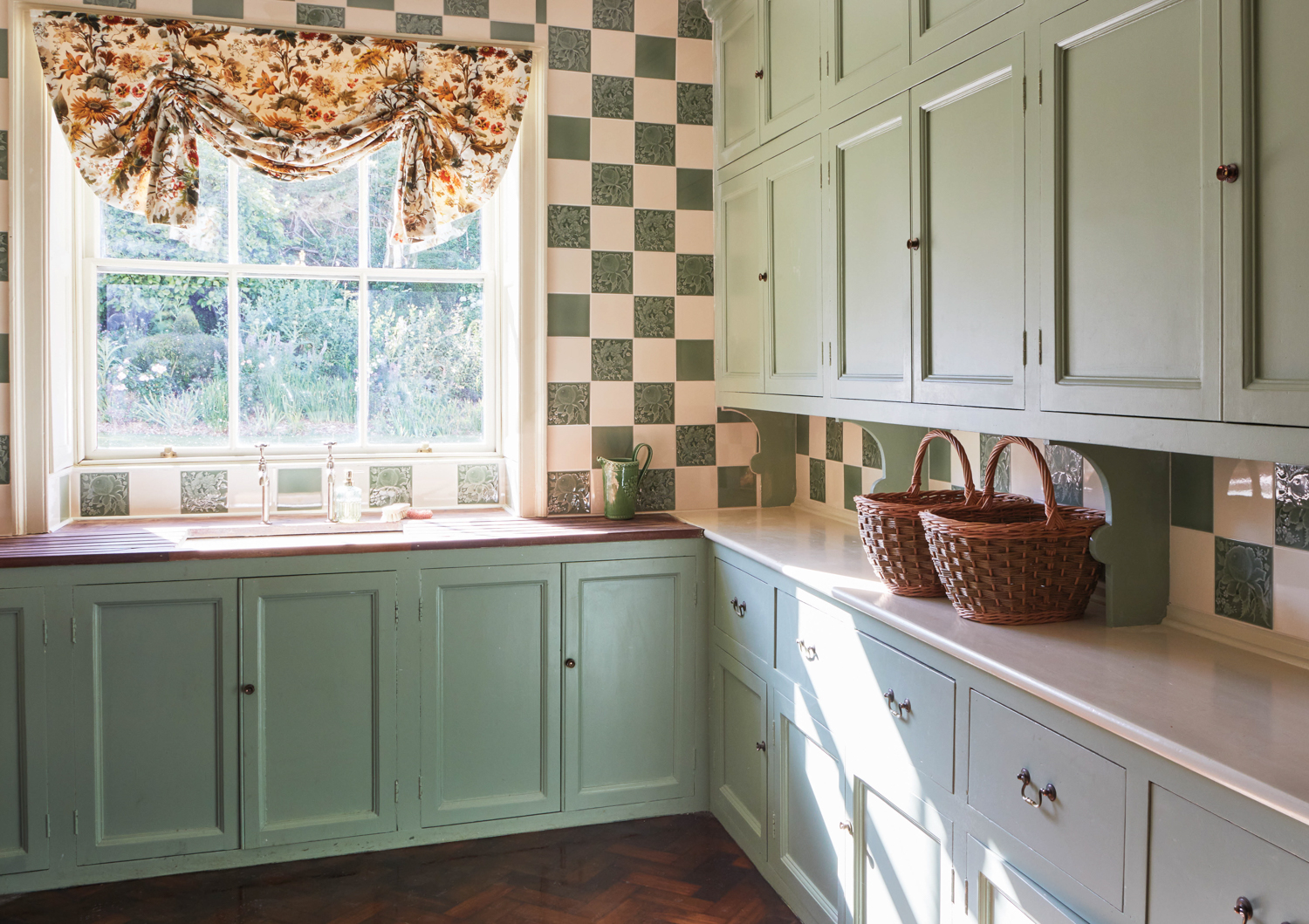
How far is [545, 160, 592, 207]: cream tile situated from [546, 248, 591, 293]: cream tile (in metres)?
0.16

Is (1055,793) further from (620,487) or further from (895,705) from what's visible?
(620,487)

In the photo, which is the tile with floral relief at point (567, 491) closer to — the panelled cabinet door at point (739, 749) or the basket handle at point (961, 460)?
the panelled cabinet door at point (739, 749)

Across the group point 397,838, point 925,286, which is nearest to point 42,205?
point 397,838

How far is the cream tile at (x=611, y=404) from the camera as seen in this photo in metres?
→ 3.42

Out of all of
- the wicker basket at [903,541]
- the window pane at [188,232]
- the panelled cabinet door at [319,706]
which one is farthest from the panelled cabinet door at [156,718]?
the wicker basket at [903,541]

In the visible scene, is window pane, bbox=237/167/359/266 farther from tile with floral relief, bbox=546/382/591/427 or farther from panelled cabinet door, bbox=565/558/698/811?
panelled cabinet door, bbox=565/558/698/811

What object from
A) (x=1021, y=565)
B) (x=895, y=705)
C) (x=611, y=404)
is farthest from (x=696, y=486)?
(x=1021, y=565)

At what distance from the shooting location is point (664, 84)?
3.43 m

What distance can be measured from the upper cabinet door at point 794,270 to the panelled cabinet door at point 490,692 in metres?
0.92

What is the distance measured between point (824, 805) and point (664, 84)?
7.78 ft

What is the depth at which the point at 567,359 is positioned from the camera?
3373 millimetres

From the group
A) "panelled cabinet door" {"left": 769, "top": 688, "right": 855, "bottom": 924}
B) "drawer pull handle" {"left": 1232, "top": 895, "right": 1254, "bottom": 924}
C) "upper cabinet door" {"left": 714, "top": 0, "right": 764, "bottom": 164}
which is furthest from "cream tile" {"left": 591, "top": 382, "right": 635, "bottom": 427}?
"drawer pull handle" {"left": 1232, "top": 895, "right": 1254, "bottom": 924}

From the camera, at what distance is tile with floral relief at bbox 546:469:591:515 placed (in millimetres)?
3387

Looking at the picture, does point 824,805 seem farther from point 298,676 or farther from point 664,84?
point 664,84
